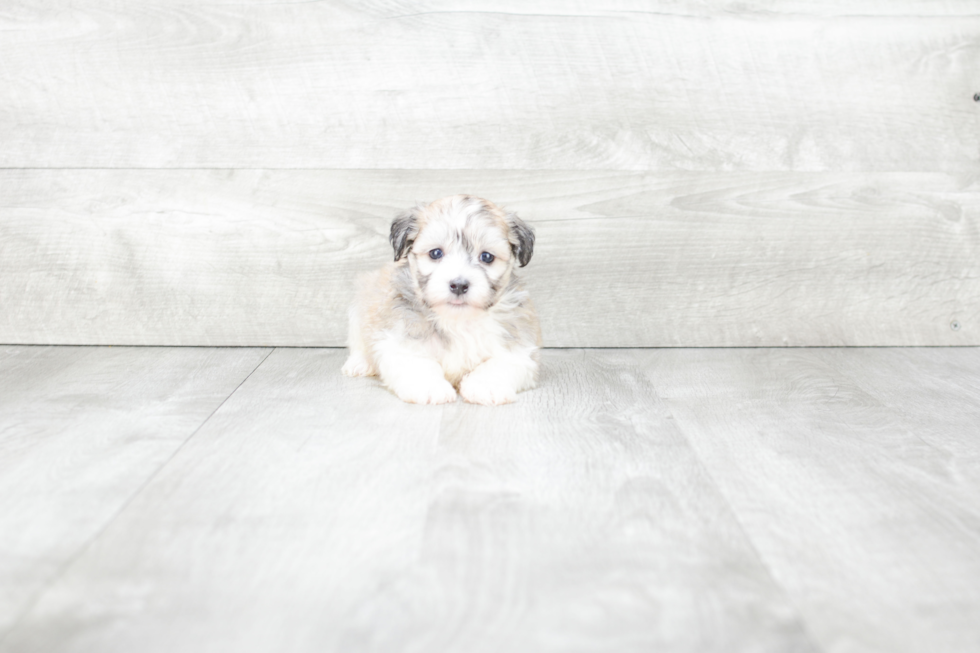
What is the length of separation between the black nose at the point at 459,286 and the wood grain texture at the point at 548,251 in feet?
2.54

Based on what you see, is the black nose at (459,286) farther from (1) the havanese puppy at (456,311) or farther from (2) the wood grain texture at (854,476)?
(2) the wood grain texture at (854,476)

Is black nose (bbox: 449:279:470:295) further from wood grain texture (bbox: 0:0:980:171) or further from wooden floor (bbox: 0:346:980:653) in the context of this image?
wood grain texture (bbox: 0:0:980:171)

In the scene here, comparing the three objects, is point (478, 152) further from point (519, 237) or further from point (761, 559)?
point (761, 559)

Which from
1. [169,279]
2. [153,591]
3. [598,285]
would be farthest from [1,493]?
[598,285]

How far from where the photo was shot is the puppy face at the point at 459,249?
6.52 ft

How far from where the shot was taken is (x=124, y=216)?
269 centimetres

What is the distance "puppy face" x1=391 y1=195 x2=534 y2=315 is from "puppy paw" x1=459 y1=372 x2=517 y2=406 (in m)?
0.19

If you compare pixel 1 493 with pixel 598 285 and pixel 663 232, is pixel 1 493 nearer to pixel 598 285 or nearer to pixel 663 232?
pixel 598 285

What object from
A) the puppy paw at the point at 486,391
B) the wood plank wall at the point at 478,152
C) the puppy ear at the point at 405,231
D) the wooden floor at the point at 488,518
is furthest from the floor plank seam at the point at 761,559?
the wood plank wall at the point at 478,152

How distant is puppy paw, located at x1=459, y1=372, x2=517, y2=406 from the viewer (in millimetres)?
2033

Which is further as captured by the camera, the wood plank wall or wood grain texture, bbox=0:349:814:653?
the wood plank wall

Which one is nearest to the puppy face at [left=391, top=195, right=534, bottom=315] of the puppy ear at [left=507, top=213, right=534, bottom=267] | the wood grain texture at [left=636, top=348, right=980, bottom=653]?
the puppy ear at [left=507, top=213, right=534, bottom=267]

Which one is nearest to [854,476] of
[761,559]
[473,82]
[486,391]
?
[761,559]

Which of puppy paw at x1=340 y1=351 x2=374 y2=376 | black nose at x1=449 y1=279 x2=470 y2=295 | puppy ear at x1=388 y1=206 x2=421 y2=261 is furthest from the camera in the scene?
puppy paw at x1=340 y1=351 x2=374 y2=376
